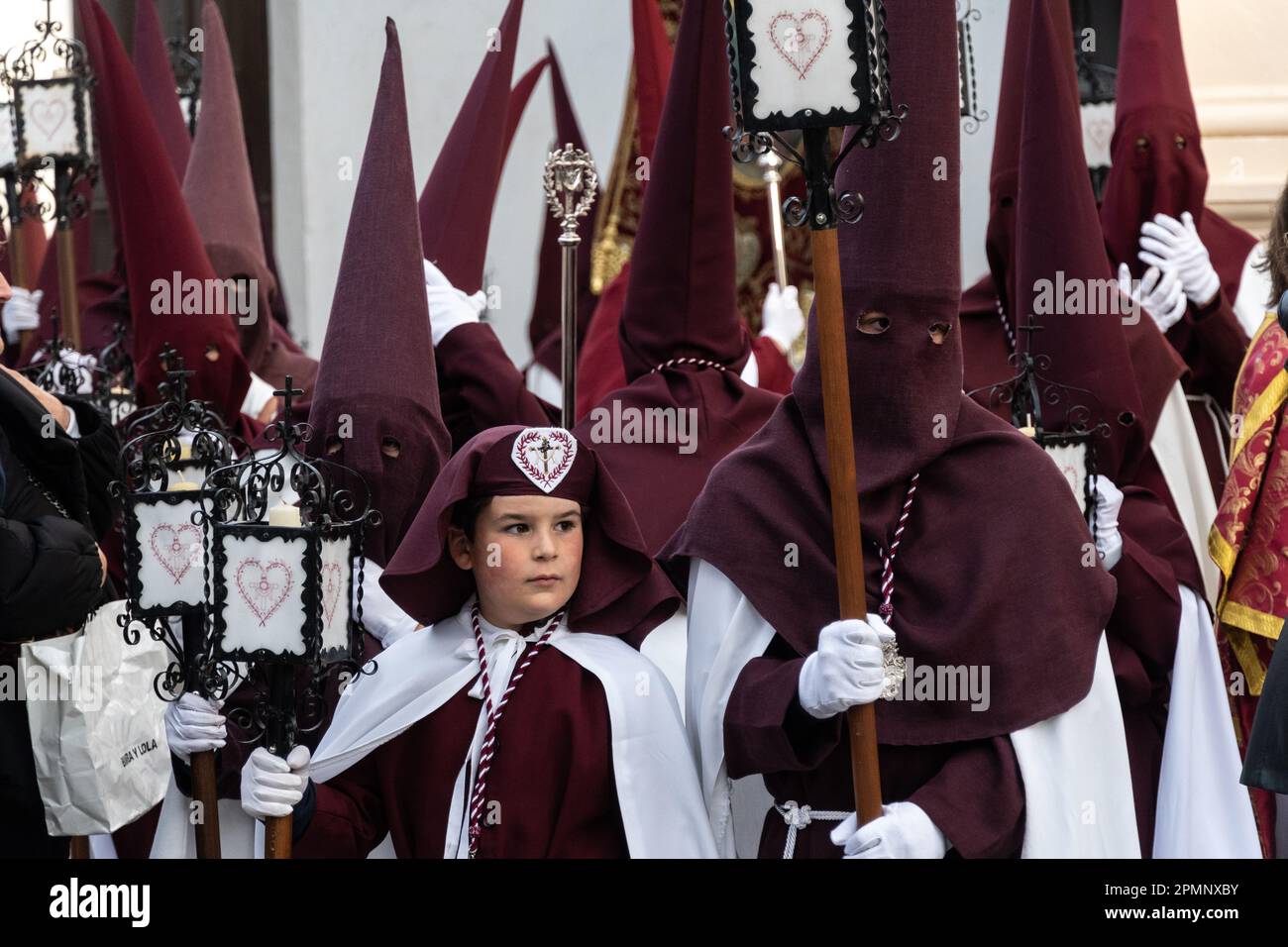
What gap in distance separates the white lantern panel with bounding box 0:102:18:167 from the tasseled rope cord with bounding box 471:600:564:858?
9.99 ft

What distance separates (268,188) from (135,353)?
5.39 meters

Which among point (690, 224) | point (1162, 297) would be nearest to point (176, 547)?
point (690, 224)

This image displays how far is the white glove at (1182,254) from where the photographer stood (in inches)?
238

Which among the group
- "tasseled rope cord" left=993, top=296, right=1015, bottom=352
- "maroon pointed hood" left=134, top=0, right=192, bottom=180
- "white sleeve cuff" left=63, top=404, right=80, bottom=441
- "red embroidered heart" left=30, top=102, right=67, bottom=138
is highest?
"maroon pointed hood" left=134, top=0, right=192, bottom=180

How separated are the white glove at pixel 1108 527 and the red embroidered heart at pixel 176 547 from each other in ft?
6.83

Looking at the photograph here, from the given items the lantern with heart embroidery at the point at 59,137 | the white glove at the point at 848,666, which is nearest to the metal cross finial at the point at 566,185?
the lantern with heart embroidery at the point at 59,137

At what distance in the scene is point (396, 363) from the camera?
A: 480 centimetres

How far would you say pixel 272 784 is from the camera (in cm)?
359

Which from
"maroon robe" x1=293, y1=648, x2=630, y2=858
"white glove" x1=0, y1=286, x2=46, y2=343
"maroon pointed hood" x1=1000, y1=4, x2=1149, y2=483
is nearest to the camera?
"maroon robe" x1=293, y1=648, x2=630, y2=858

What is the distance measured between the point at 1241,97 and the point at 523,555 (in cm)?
544

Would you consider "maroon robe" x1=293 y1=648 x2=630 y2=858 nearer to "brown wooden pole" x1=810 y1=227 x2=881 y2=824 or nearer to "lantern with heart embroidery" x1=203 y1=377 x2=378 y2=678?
"lantern with heart embroidery" x1=203 y1=377 x2=378 y2=678

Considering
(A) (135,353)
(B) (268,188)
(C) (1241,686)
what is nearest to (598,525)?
(C) (1241,686)

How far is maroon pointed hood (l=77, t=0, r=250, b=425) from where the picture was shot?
19.0 feet

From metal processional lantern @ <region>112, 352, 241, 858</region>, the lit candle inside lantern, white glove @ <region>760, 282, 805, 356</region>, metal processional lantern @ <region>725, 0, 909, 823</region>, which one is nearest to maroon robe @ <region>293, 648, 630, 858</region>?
metal processional lantern @ <region>112, 352, 241, 858</region>
